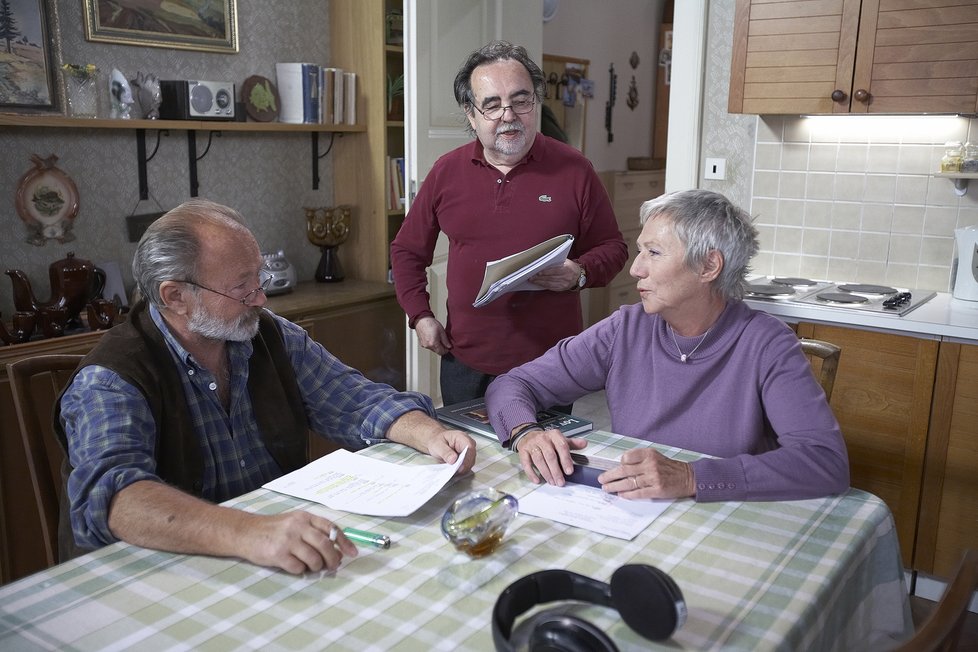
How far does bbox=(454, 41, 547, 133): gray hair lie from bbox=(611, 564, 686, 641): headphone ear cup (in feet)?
5.10

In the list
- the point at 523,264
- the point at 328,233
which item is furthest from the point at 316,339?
the point at 523,264

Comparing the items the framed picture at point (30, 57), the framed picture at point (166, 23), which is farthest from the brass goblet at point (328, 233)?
the framed picture at point (30, 57)

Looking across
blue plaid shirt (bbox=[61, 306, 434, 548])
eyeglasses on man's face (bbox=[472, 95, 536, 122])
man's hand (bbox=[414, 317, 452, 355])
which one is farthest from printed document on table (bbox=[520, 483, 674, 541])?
eyeglasses on man's face (bbox=[472, 95, 536, 122])

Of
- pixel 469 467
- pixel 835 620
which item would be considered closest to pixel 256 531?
pixel 469 467

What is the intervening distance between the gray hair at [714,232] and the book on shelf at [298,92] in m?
2.25

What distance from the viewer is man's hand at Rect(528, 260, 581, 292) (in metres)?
2.19

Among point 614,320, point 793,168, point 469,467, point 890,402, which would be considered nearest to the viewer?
point 469,467

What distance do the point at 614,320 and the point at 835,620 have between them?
83 cm

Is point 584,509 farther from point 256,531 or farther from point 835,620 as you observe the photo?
point 256,531

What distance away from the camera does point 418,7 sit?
3.19 m

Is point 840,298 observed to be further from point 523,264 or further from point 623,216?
point 623,216

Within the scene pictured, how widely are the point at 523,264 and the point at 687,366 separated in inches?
19.8

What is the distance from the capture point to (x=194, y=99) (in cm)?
315

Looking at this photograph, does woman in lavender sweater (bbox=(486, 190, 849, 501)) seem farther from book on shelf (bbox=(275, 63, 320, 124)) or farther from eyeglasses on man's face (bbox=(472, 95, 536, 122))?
book on shelf (bbox=(275, 63, 320, 124))
